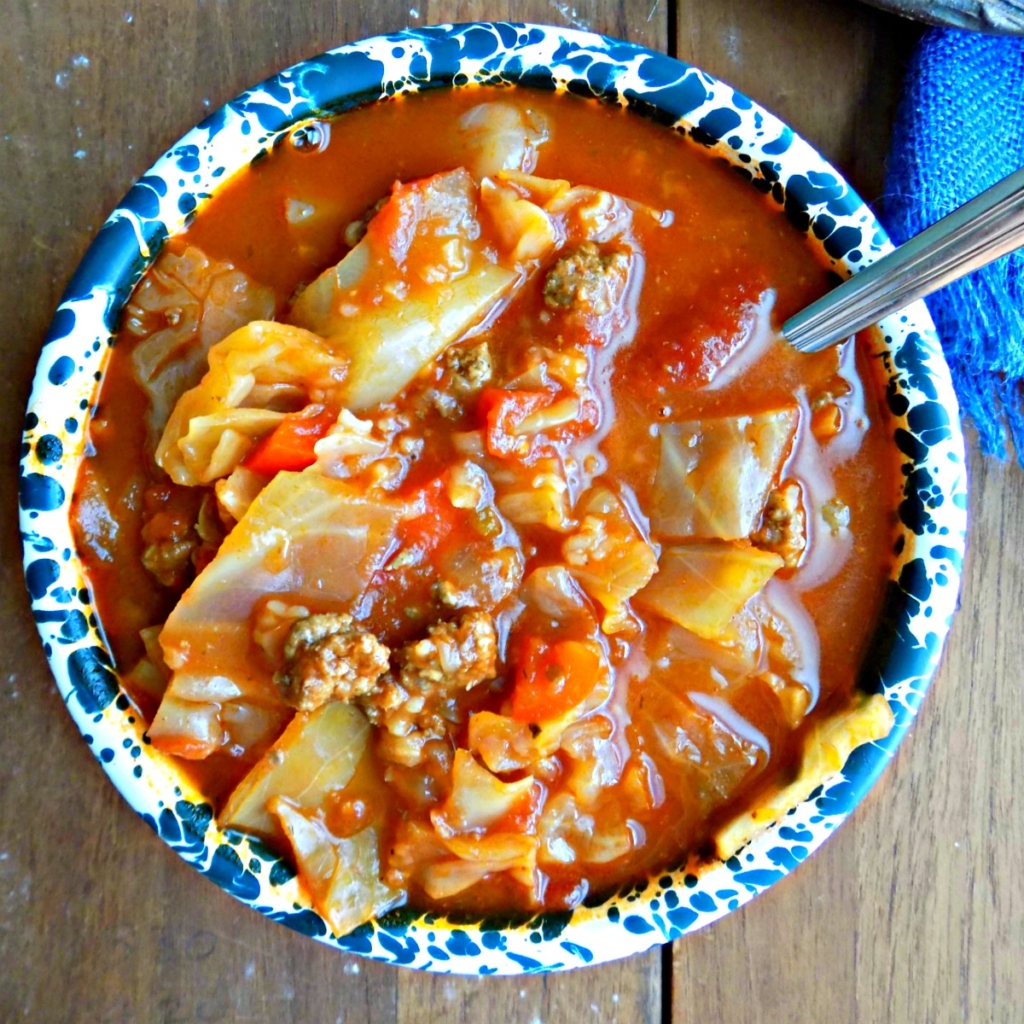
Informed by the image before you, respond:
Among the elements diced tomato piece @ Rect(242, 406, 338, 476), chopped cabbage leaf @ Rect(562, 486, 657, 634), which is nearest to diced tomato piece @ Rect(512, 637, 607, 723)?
chopped cabbage leaf @ Rect(562, 486, 657, 634)

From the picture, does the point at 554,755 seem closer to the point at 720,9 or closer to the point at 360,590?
the point at 360,590

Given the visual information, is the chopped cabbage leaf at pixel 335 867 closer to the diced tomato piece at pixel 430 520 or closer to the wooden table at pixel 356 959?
the wooden table at pixel 356 959

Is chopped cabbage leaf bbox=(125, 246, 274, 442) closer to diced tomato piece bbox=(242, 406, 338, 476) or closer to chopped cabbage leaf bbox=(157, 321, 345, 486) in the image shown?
chopped cabbage leaf bbox=(157, 321, 345, 486)

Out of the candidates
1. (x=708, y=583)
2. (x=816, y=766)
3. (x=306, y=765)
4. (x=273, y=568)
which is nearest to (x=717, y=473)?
(x=708, y=583)

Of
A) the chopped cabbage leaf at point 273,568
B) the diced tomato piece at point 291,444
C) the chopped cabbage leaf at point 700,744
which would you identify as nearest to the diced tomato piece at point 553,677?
the chopped cabbage leaf at point 700,744

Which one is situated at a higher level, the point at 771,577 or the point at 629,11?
the point at 629,11

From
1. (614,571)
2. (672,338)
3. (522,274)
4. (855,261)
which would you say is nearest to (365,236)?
(522,274)
